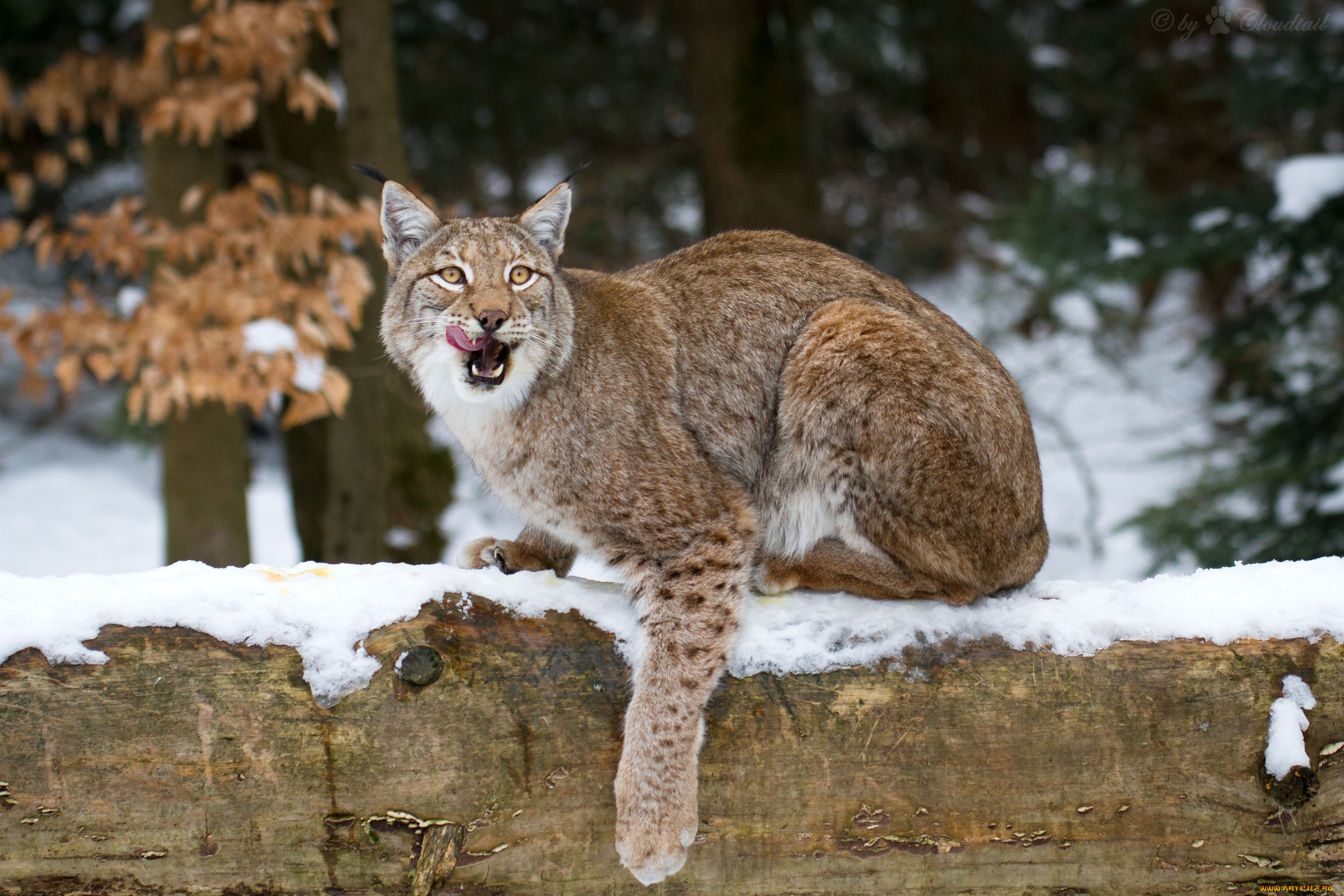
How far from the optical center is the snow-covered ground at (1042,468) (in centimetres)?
1038

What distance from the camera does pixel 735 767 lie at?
2.83 metres

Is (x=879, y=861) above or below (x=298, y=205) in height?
below

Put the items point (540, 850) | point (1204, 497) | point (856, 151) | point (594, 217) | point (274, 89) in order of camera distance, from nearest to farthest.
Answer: point (540, 850)
point (274, 89)
point (1204, 497)
point (594, 217)
point (856, 151)

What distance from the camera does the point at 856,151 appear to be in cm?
1238

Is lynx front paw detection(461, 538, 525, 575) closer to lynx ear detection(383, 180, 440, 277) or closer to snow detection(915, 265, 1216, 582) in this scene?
lynx ear detection(383, 180, 440, 277)

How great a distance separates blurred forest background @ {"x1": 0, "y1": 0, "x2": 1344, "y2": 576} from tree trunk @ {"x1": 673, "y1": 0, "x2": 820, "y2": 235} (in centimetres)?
3

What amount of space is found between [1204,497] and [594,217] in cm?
520

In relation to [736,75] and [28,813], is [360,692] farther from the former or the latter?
[736,75]

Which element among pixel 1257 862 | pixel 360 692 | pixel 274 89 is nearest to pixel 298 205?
pixel 274 89

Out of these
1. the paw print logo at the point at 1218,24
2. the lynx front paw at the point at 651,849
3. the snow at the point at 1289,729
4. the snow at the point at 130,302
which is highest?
the paw print logo at the point at 1218,24

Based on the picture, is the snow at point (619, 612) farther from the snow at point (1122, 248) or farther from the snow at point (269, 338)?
the snow at point (1122, 248)

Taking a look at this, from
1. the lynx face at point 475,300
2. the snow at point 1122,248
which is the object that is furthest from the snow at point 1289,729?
the snow at point 1122,248

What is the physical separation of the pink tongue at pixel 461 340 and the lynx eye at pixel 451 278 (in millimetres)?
168

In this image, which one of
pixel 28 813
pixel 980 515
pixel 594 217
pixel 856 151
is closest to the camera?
pixel 28 813
